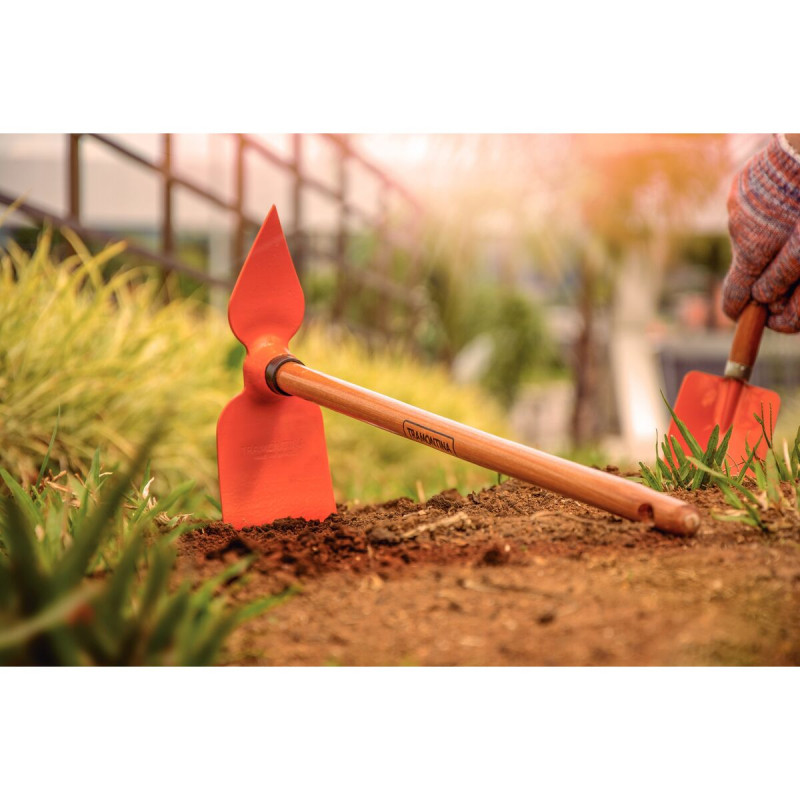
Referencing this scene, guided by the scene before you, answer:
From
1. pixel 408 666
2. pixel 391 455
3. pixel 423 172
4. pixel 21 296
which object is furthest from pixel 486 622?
pixel 423 172

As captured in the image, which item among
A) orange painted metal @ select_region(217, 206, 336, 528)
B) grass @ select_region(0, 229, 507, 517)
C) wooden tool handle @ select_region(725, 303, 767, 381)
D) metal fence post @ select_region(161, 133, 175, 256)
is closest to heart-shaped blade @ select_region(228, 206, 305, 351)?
orange painted metal @ select_region(217, 206, 336, 528)

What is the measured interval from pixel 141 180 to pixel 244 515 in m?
2.11

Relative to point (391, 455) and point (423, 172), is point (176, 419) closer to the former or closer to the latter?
point (391, 455)

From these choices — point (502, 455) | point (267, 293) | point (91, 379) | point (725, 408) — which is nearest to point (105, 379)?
point (91, 379)

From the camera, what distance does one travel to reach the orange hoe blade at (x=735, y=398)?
1.05m

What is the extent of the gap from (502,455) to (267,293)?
411mm

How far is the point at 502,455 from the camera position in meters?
0.73

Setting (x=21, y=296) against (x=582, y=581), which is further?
(x=21, y=296)

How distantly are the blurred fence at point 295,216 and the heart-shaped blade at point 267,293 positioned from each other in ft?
3.65

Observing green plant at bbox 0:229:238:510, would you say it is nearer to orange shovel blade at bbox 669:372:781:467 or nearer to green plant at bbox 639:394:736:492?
green plant at bbox 639:394:736:492

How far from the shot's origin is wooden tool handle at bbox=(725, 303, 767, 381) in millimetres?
1102

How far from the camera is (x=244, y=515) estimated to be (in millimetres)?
938

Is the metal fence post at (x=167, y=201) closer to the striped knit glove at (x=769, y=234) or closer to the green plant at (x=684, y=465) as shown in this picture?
the striped knit glove at (x=769, y=234)

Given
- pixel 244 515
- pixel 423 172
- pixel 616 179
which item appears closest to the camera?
pixel 244 515
